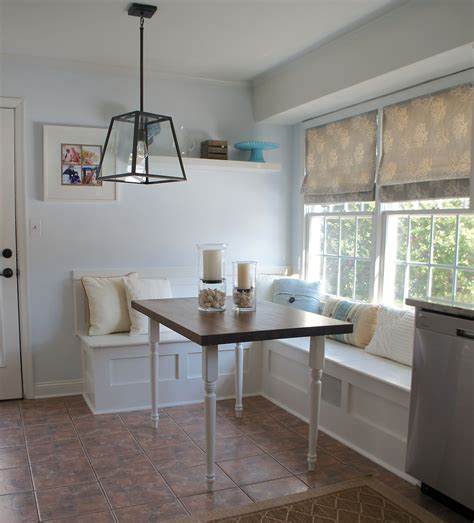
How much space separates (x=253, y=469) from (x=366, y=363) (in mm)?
918

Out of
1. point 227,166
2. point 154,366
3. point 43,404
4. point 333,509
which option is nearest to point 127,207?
point 227,166

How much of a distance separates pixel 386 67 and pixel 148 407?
273 centimetres

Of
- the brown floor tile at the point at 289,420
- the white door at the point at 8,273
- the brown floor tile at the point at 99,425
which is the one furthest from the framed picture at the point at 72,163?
the brown floor tile at the point at 289,420

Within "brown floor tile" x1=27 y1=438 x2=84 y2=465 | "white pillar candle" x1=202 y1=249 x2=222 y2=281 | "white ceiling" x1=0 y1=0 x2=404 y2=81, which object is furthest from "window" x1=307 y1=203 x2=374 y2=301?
"brown floor tile" x1=27 y1=438 x2=84 y2=465

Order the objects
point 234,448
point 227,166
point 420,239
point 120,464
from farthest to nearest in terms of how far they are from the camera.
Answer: point 227,166 < point 420,239 < point 234,448 < point 120,464

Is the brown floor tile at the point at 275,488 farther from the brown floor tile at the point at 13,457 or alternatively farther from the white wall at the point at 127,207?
the white wall at the point at 127,207

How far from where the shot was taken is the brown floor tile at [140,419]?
359cm

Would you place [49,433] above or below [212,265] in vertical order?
below

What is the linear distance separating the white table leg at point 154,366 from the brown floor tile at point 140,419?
7cm

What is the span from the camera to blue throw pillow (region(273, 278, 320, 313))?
13.9 feet

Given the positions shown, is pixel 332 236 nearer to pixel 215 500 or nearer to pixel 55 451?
pixel 215 500

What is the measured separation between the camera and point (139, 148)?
270 cm

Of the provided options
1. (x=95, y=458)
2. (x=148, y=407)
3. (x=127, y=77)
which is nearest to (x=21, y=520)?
(x=95, y=458)

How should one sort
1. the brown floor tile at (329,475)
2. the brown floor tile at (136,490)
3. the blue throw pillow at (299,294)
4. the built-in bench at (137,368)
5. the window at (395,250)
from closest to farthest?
the brown floor tile at (136,490), the brown floor tile at (329,475), the window at (395,250), the built-in bench at (137,368), the blue throw pillow at (299,294)
